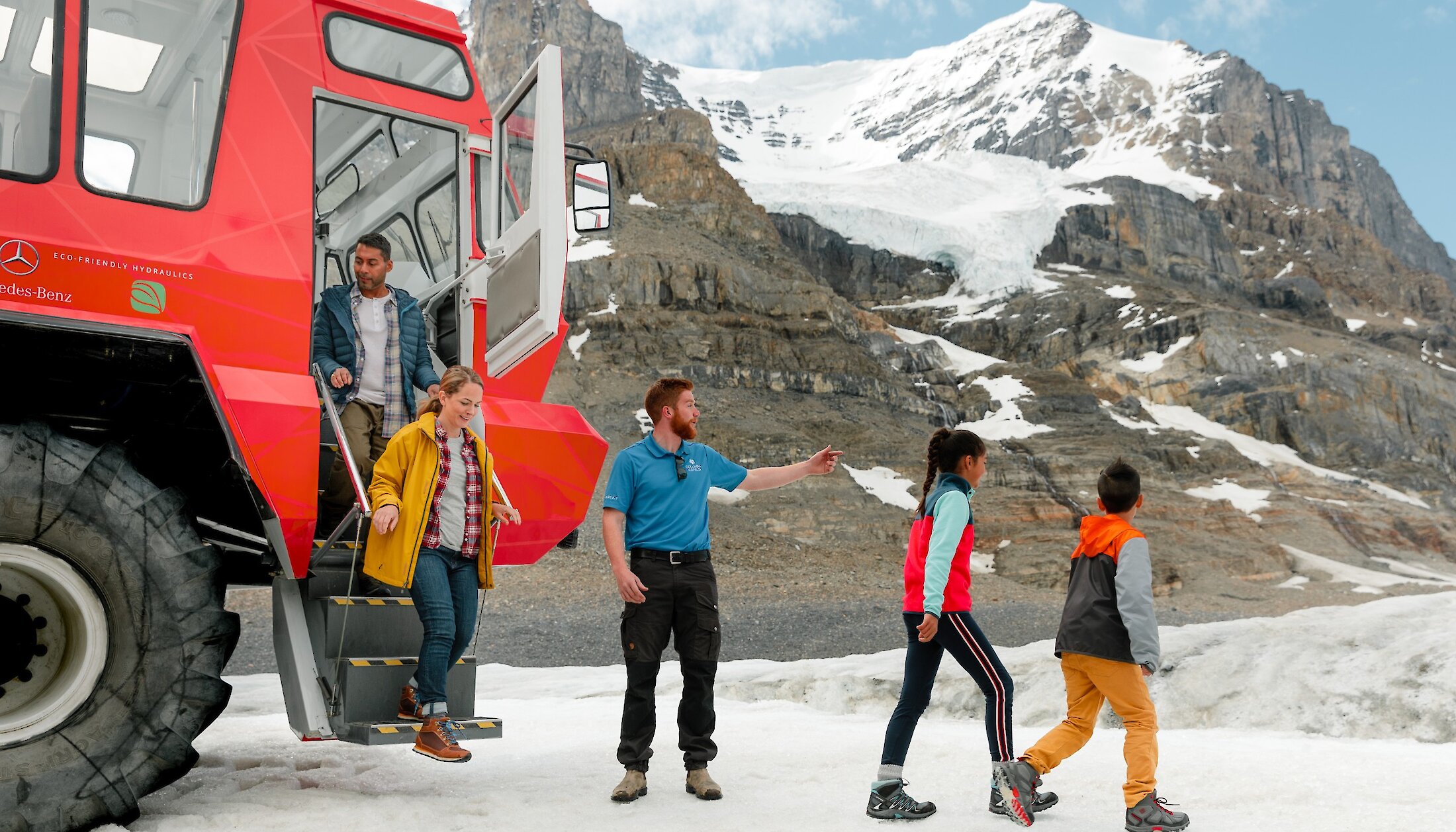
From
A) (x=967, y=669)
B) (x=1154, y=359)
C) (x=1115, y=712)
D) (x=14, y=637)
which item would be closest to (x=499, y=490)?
(x=14, y=637)

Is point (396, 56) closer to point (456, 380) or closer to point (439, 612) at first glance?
point (456, 380)

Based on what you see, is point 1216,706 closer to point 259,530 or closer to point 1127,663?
point 1127,663

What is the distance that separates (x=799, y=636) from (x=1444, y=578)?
3644 centimetres

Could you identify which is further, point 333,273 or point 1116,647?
point 333,273

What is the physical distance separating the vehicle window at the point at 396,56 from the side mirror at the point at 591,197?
795 mm

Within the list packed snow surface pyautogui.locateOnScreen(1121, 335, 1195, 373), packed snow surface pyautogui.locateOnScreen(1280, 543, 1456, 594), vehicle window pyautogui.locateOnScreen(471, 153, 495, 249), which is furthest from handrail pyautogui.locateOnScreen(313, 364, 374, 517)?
packed snow surface pyautogui.locateOnScreen(1121, 335, 1195, 373)

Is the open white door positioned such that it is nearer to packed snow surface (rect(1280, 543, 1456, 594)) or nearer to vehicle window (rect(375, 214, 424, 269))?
vehicle window (rect(375, 214, 424, 269))

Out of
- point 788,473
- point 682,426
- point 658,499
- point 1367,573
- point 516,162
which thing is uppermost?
point 516,162

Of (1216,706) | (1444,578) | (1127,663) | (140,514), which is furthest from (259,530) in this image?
(1444,578)

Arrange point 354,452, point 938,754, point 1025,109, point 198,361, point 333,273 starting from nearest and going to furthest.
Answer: point 198,361, point 354,452, point 938,754, point 333,273, point 1025,109

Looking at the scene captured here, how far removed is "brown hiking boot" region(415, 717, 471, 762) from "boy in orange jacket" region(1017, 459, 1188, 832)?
2300 mm

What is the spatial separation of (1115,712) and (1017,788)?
0.51m

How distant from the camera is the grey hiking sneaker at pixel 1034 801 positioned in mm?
4102

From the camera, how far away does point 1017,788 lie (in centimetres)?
404
